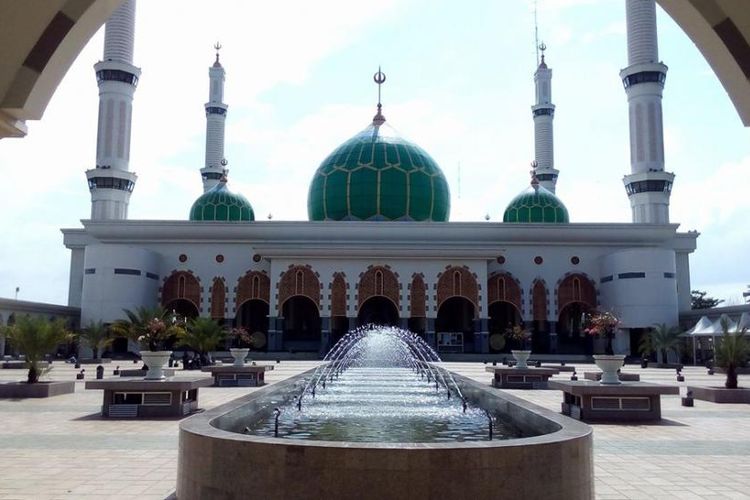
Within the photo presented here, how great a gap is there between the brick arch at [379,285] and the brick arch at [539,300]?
291 inches

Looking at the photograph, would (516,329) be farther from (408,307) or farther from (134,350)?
(134,350)

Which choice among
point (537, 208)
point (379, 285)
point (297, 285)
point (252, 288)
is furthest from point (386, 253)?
point (537, 208)

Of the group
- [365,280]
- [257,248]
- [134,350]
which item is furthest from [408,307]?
[134,350]

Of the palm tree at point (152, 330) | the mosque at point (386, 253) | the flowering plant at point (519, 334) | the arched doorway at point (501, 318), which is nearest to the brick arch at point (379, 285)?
the mosque at point (386, 253)

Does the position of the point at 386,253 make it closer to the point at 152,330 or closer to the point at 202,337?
the point at 202,337

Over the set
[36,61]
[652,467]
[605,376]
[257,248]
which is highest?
[257,248]

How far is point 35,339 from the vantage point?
53.4 feet

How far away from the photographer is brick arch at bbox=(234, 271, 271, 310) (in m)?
37.9

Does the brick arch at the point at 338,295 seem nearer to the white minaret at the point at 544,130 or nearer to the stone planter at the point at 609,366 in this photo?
the white minaret at the point at 544,130

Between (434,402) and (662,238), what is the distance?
103 ft

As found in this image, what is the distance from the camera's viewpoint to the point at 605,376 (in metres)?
12.8

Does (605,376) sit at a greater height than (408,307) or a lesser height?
lesser

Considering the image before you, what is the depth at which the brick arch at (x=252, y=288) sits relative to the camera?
37.9 metres

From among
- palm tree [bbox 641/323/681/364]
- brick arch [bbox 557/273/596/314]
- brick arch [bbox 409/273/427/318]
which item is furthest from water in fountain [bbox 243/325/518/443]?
brick arch [bbox 557/273/596/314]
